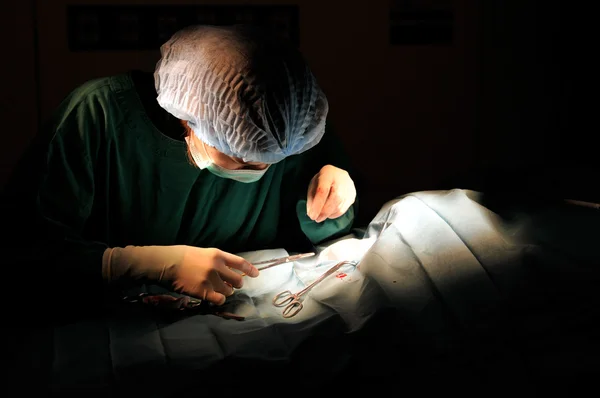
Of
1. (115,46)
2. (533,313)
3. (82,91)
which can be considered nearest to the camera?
(533,313)

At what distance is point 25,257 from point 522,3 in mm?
2476

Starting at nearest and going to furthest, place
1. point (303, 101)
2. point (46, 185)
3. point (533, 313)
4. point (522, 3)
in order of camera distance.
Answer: point (533, 313)
point (303, 101)
point (46, 185)
point (522, 3)

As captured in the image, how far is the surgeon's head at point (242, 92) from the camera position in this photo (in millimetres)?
1824

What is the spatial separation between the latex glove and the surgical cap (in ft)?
1.21

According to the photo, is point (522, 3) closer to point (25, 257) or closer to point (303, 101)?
point (303, 101)

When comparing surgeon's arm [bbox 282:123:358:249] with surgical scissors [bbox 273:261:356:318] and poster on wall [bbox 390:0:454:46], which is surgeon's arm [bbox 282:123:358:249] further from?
poster on wall [bbox 390:0:454:46]

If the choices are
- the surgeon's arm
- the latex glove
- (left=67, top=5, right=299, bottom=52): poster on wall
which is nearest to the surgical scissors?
the latex glove

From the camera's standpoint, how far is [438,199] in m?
2.29

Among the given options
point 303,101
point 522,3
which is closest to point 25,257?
point 303,101

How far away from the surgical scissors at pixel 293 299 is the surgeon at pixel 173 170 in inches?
4.4

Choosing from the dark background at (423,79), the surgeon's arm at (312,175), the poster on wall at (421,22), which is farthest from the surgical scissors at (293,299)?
the poster on wall at (421,22)

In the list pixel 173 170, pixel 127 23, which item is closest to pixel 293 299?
pixel 173 170

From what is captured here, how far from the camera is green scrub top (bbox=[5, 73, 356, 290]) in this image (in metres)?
2.01

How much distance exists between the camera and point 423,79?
3.11 meters
